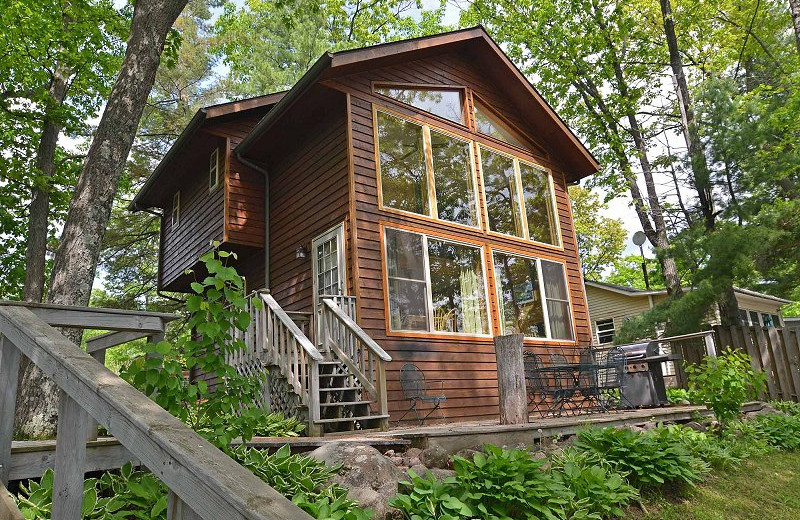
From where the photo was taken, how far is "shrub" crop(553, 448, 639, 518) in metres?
3.99

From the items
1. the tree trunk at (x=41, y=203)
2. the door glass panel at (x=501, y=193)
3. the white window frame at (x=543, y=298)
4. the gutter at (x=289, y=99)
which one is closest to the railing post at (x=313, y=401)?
the gutter at (x=289, y=99)

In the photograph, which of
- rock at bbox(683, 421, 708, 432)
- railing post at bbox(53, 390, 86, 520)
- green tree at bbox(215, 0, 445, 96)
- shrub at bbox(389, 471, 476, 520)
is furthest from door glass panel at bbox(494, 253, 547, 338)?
green tree at bbox(215, 0, 445, 96)

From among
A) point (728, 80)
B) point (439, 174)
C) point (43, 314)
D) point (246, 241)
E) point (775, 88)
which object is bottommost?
point (43, 314)

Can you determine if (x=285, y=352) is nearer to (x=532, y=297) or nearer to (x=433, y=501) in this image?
(x=433, y=501)

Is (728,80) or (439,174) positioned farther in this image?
(728,80)

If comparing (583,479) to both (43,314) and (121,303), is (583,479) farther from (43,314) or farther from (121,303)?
(121,303)

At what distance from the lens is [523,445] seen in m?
5.19

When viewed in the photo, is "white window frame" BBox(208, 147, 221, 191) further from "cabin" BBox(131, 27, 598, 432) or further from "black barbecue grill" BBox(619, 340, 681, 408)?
"black barbecue grill" BBox(619, 340, 681, 408)

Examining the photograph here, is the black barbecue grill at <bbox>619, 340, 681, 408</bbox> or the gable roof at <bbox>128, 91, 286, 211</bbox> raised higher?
the gable roof at <bbox>128, 91, 286, 211</bbox>

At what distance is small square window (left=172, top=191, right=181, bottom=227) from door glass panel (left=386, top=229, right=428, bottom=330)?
284 inches

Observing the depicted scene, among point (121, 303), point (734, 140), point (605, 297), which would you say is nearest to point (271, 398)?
point (734, 140)

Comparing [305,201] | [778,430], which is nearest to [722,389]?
[778,430]

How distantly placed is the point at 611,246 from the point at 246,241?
2505cm

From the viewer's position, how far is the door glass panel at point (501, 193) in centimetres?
1075
